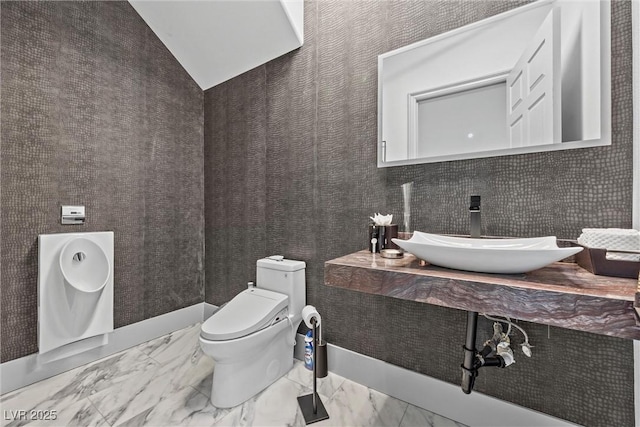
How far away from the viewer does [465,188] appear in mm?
1333

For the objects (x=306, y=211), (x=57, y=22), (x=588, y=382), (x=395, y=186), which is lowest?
(x=588, y=382)

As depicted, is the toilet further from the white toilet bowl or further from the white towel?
the white towel

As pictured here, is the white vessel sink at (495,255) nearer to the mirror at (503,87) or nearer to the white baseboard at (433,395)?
the mirror at (503,87)

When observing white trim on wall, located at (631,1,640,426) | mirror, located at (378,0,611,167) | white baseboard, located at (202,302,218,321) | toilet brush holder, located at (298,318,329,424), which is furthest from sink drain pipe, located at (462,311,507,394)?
white baseboard, located at (202,302,218,321)

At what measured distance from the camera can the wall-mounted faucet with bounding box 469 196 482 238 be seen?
3.93 feet

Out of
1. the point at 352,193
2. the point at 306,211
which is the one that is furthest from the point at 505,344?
the point at 306,211

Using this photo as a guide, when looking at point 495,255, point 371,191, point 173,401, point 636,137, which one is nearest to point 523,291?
point 495,255

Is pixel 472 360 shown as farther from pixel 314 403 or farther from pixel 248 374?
pixel 248 374

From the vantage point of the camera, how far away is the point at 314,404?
4.56ft

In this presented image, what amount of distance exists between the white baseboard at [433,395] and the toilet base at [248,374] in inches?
12.8

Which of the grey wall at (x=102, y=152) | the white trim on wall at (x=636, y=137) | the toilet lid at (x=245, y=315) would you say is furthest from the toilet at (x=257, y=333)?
the white trim on wall at (x=636, y=137)

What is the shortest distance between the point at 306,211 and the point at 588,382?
156 centimetres

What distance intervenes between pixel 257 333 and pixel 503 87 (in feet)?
5.56

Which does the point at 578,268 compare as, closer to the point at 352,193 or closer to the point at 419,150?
the point at 419,150
